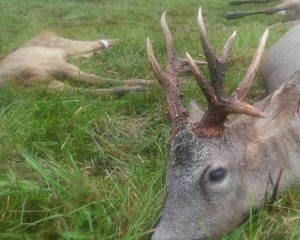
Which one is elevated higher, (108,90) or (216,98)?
(216,98)

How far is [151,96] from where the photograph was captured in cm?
513

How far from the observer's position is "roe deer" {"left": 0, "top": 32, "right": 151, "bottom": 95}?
5.84m

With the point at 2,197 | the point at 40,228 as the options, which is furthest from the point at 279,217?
the point at 2,197

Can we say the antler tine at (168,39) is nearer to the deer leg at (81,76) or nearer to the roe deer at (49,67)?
the roe deer at (49,67)

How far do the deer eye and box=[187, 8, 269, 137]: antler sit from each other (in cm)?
21

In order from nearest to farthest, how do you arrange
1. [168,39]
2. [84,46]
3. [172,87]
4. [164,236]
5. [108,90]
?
1. [164,236]
2. [172,87]
3. [168,39]
4. [108,90]
5. [84,46]

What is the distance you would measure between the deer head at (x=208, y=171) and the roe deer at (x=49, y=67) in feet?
6.70

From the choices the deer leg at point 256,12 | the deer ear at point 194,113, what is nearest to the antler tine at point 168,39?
the deer ear at point 194,113

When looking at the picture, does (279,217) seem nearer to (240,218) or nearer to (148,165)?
(240,218)

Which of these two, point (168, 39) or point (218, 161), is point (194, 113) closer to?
point (168, 39)

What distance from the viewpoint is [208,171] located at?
129 inches

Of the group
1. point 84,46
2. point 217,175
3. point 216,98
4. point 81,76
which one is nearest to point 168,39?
point 216,98

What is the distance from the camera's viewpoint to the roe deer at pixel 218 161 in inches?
127

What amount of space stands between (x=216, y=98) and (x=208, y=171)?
1.25 feet
